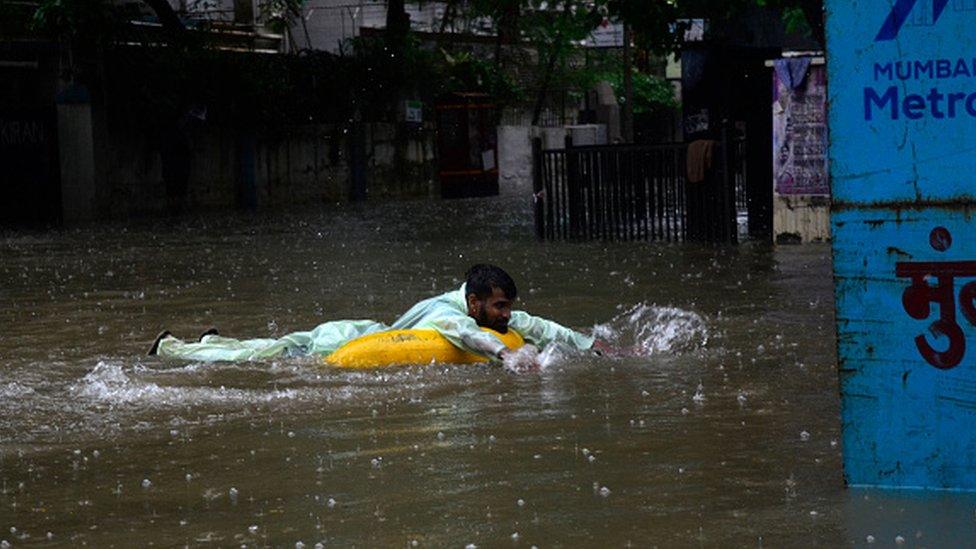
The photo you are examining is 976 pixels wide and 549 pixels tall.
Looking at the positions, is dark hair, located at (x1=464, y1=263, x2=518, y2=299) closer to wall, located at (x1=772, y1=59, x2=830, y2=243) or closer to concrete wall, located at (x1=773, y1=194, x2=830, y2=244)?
wall, located at (x1=772, y1=59, x2=830, y2=243)

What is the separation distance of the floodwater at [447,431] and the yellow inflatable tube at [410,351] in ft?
0.46

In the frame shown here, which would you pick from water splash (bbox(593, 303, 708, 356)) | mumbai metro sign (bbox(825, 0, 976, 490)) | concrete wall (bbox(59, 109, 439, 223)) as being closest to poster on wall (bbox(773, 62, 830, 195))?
water splash (bbox(593, 303, 708, 356))

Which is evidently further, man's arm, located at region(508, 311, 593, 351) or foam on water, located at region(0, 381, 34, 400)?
man's arm, located at region(508, 311, 593, 351)

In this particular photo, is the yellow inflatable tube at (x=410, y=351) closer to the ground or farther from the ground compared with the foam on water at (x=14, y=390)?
farther from the ground

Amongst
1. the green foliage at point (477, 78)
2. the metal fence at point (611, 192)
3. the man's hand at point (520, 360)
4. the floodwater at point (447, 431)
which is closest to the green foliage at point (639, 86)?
the green foliage at point (477, 78)

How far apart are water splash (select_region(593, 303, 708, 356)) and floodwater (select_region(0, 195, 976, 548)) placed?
3 cm

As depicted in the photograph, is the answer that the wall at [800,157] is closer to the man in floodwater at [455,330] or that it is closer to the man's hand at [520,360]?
the man in floodwater at [455,330]

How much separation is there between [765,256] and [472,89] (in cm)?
2228

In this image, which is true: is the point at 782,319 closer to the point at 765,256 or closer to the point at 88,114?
the point at 765,256

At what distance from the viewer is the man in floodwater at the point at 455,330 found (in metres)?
9.17

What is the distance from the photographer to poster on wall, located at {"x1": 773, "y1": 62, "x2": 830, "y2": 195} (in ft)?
55.5

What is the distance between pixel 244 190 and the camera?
31094 millimetres

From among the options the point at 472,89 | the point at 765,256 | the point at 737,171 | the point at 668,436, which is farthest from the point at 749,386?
the point at 472,89

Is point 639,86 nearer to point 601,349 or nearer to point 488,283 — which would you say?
point 601,349
